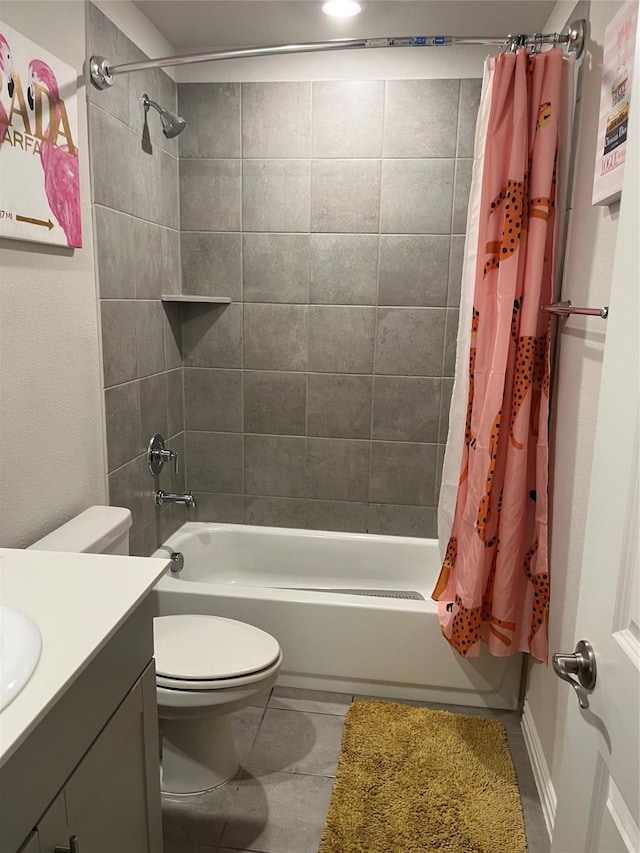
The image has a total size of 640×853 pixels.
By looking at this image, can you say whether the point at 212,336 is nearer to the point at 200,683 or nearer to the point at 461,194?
the point at 461,194

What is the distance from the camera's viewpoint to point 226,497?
2846 mm

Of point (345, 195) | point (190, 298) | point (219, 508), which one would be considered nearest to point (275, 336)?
point (190, 298)

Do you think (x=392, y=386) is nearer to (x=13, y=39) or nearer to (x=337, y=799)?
(x=337, y=799)

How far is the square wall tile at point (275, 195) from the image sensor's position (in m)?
2.51

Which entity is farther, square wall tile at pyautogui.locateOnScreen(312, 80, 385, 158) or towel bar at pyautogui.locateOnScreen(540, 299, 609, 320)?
square wall tile at pyautogui.locateOnScreen(312, 80, 385, 158)

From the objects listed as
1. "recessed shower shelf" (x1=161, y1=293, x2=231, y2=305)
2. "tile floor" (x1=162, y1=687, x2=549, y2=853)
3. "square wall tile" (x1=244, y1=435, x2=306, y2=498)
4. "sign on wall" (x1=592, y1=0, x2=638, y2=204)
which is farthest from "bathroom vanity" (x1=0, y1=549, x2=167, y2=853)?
"square wall tile" (x1=244, y1=435, x2=306, y2=498)

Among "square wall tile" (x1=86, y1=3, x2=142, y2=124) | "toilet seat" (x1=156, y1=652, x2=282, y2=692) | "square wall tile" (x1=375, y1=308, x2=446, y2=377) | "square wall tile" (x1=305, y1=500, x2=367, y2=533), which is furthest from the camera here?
"square wall tile" (x1=305, y1=500, x2=367, y2=533)

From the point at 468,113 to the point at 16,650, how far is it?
94.7 inches

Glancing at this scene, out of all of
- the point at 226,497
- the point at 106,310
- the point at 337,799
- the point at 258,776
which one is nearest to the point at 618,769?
the point at 337,799

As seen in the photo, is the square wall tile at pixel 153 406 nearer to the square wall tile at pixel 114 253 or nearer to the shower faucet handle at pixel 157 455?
the shower faucet handle at pixel 157 455

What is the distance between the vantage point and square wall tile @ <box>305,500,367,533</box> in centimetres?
276

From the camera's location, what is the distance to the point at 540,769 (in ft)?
5.98

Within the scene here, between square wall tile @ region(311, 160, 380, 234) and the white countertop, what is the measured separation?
177cm

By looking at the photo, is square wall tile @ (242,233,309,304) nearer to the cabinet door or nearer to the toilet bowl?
the toilet bowl
